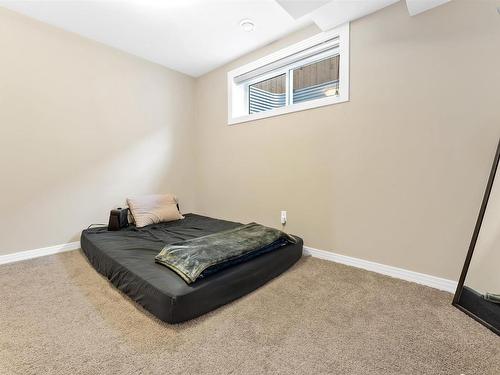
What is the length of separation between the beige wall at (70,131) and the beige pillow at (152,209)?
10.6 inches

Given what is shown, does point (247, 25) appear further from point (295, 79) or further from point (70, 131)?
point (70, 131)

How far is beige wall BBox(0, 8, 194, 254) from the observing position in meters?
2.30

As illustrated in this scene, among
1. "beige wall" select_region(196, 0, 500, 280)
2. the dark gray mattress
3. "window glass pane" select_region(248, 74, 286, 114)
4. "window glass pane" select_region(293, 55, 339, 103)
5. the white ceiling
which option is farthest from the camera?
"window glass pane" select_region(248, 74, 286, 114)

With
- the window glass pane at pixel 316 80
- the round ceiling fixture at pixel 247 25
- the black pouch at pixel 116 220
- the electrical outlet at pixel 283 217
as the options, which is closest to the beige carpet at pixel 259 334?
the black pouch at pixel 116 220

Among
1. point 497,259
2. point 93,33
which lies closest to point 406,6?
point 497,259

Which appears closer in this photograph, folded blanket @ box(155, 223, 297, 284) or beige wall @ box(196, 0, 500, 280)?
folded blanket @ box(155, 223, 297, 284)

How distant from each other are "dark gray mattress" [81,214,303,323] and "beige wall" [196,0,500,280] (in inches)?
24.8

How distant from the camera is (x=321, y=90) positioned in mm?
2564

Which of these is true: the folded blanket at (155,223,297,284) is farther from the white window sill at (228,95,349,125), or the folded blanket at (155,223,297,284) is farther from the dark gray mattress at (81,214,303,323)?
the white window sill at (228,95,349,125)

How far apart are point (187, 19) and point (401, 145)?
7.43ft

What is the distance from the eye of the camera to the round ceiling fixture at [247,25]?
2.38 metres

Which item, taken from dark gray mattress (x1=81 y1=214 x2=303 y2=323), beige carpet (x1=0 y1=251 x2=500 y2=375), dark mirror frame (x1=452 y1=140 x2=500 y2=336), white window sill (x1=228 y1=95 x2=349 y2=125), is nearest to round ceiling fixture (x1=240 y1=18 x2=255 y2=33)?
white window sill (x1=228 y1=95 x2=349 y2=125)

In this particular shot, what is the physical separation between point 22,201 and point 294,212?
2721 mm

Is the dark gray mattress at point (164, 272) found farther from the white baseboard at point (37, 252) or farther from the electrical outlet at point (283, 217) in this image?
the electrical outlet at point (283, 217)
